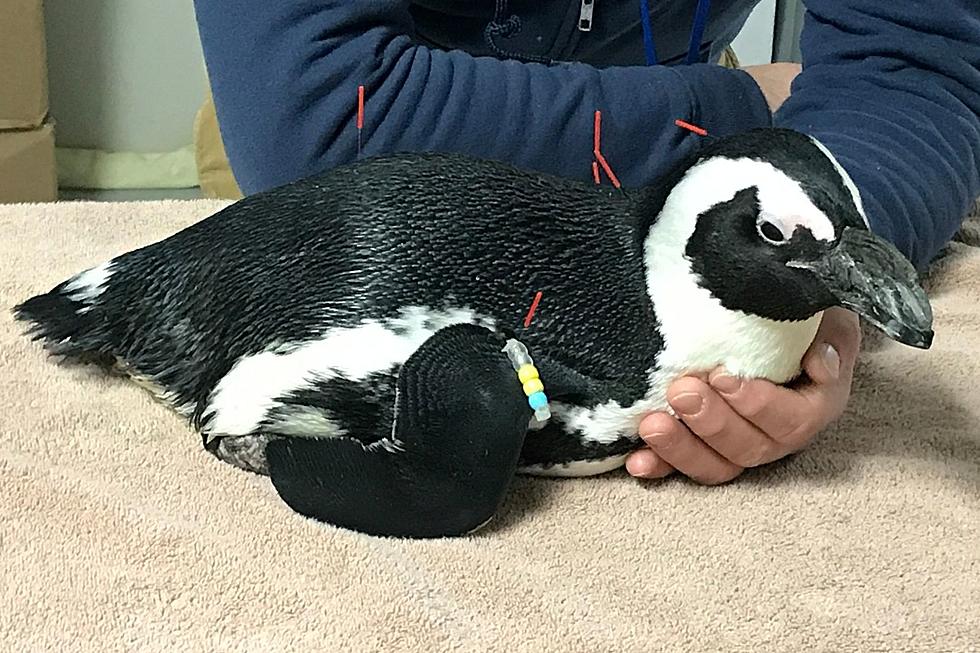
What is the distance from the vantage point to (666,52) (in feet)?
3.00

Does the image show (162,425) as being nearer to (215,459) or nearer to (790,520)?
(215,459)

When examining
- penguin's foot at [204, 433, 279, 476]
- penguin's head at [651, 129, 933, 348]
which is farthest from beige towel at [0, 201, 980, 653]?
penguin's head at [651, 129, 933, 348]

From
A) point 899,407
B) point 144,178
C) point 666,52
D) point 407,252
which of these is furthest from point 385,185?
point 144,178

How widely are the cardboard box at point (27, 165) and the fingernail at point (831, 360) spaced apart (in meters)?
1.19

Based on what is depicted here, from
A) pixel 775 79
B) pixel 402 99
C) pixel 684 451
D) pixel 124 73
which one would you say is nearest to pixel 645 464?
pixel 684 451

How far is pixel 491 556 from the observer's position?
499 millimetres

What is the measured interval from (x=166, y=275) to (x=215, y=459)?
93mm

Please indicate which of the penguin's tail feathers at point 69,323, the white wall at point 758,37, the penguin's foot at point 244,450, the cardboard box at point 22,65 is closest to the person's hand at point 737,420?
the penguin's foot at point 244,450

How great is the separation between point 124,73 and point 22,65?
28 centimetres

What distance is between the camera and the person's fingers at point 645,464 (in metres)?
0.55

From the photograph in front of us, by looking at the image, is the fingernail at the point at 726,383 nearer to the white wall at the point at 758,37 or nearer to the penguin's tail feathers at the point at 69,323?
the penguin's tail feathers at the point at 69,323

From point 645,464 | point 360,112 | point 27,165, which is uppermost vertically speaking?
point 360,112

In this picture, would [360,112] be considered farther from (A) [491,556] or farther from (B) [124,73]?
(B) [124,73]

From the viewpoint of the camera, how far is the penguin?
0.49 m
